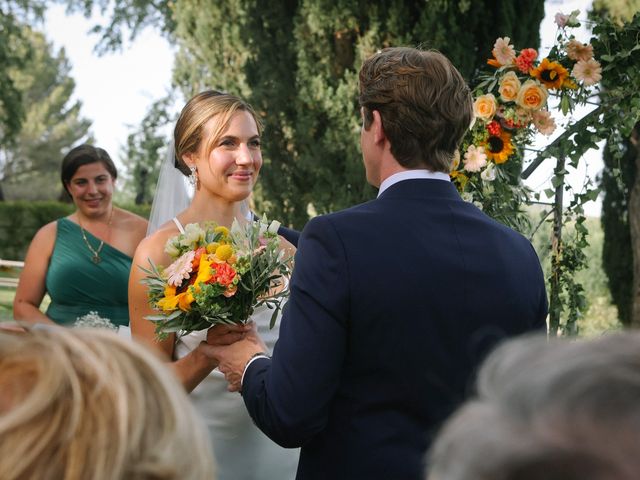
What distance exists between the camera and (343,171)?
942cm

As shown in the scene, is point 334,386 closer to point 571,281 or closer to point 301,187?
point 571,281

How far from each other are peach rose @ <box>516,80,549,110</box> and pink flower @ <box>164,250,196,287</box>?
7.21 ft

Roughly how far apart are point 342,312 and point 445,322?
286mm

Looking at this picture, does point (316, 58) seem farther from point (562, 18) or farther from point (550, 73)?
point (550, 73)

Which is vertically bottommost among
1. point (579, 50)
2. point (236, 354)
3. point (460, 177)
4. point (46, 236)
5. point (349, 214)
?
point (46, 236)

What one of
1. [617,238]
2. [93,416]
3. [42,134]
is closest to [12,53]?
[617,238]

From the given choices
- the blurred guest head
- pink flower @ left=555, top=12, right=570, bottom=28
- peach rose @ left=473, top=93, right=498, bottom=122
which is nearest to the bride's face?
peach rose @ left=473, top=93, right=498, bottom=122

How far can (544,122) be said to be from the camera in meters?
4.55

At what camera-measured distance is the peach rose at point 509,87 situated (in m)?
4.45

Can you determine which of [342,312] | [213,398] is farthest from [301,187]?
[342,312]

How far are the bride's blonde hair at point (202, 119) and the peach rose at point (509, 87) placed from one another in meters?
1.47

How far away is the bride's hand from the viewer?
2977 millimetres

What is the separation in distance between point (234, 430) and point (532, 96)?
2.30 m

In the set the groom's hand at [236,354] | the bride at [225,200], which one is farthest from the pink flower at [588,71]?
the groom's hand at [236,354]
